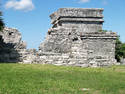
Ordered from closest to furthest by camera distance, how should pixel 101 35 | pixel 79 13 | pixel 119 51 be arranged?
pixel 101 35, pixel 119 51, pixel 79 13

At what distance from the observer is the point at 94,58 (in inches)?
522

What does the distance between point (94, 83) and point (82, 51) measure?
583cm

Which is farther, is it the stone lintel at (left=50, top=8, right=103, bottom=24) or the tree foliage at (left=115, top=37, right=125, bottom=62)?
the stone lintel at (left=50, top=8, right=103, bottom=24)

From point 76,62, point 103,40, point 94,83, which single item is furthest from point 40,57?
point 103,40

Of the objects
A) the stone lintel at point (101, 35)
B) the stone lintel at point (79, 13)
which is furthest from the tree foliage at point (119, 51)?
the stone lintel at point (101, 35)

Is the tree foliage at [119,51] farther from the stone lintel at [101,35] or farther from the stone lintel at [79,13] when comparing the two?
the stone lintel at [101,35]

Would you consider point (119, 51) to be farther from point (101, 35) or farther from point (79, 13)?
point (101, 35)

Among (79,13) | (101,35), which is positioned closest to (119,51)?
(79,13)

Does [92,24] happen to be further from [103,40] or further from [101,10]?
[103,40]

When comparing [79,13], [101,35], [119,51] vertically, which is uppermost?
[79,13]

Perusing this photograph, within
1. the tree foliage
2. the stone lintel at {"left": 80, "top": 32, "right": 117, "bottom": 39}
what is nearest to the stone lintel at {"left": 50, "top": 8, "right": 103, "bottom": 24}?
the tree foliage

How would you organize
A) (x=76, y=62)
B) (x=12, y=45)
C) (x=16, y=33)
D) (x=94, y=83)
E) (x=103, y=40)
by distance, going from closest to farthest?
(x=94, y=83) < (x=76, y=62) < (x=12, y=45) < (x=16, y=33) < (x=103, y=40)

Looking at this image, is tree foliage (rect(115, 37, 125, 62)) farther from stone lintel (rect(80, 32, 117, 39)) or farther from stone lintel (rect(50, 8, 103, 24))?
stone lintel (rect(80, 32, 117, 39))

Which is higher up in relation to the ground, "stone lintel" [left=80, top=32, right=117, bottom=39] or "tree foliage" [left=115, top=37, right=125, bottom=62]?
"stone lintel" [left=80, top=32, right=117, bottom=39]
